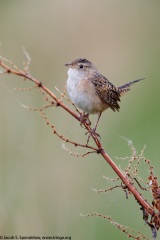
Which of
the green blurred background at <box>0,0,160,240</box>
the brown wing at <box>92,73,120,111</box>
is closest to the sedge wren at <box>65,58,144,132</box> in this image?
the brown wing at <box>92,73,120,111</box>

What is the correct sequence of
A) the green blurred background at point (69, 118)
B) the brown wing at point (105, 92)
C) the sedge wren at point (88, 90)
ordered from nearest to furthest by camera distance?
the sedge wren at point (88, 90), the brown wing at point (105, 92), the green blurred background at point (69, 118)

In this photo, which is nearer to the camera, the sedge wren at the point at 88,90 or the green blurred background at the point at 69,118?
the sedge wren at the point at 88,90

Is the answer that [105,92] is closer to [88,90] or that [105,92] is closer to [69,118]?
[88,90]

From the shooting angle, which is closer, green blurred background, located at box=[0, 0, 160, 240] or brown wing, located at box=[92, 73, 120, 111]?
brown wing, located at box=[92, 73, 120, 111]

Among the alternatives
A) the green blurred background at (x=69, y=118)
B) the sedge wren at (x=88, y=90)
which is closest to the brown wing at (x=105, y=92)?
the sedge wren at (x=88, y=90)

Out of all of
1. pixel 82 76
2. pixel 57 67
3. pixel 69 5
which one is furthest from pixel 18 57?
pixel 82 76

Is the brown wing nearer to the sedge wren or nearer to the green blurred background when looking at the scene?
the sedge wren

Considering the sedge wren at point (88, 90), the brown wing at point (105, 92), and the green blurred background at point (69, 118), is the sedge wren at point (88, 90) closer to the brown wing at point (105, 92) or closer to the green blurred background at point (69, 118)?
the brown wing at point (105, 92)

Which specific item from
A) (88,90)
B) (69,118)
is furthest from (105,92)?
(69,118)
